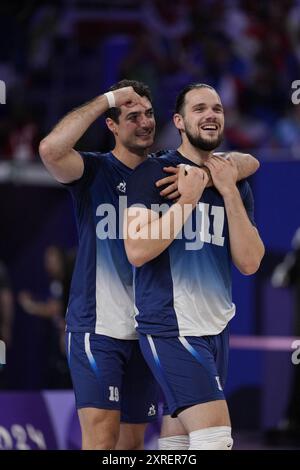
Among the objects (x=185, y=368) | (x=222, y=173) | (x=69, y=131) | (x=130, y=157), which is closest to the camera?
(x=185, y=368)

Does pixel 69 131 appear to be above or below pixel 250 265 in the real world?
above

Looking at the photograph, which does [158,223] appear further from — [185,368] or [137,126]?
[137,126]

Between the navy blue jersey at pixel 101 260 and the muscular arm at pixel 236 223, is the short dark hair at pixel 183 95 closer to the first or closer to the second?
the muscular arm at pixel 236 223

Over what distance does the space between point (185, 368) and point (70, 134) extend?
5.00 ft

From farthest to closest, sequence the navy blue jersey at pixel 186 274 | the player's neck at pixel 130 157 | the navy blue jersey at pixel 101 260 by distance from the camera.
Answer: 1. the player's neck at pixel 130 157
2. the navy blue jersey at pixel 101 260
3. the navy blue jersey at pixel 186 274

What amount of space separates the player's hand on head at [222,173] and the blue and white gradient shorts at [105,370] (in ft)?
3.85

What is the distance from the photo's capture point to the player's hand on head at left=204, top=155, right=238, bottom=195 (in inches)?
241

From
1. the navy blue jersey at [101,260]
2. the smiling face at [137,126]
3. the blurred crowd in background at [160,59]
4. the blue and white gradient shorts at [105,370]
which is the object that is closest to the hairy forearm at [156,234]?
the navy blue jersey at [101,260]

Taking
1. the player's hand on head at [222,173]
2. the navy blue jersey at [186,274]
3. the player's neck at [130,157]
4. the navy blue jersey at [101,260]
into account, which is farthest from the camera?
the player's neck at [130,157]

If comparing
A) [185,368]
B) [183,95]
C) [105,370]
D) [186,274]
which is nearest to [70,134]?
[183,95]

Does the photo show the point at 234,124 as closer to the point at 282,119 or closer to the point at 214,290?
the point at 282,119

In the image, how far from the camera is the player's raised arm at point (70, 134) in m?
6.39

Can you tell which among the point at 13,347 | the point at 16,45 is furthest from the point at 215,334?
the point at 16,45

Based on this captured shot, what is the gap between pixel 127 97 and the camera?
6.60 m
